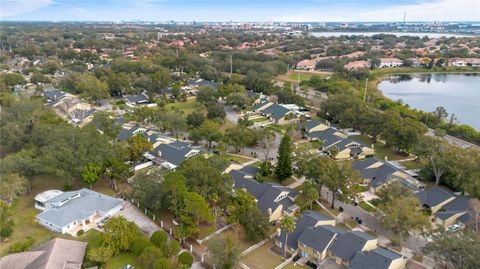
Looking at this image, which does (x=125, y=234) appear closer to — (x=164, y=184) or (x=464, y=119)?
(x=164, y=184)

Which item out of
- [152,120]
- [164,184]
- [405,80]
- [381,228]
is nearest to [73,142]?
[164,184]

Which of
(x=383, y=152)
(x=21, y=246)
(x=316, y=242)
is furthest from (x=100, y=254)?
(x=383, y=152)

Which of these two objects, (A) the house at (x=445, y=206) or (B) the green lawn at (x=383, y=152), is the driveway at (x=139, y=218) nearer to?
(A) the house at (x=445, y=206)

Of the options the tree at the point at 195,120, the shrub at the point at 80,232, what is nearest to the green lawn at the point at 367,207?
the shrub at the point at 80,232

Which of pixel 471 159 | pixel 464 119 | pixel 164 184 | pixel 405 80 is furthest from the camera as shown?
pixel 405 80

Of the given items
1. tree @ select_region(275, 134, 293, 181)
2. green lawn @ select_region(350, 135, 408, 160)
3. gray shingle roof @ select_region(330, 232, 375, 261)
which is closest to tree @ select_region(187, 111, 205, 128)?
tree @ select_region(275, 134, 293, 181)

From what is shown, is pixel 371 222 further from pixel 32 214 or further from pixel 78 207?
pixel 32 214
